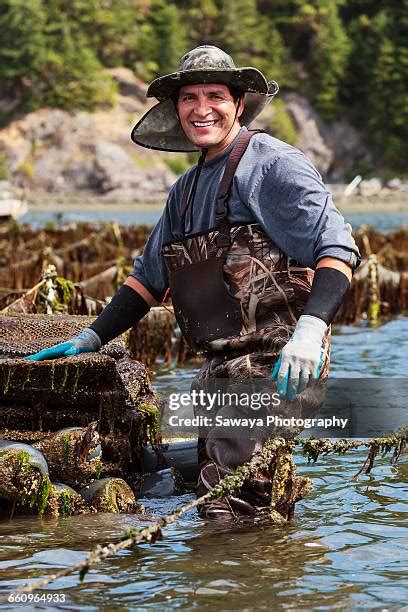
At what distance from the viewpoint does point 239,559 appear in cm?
482

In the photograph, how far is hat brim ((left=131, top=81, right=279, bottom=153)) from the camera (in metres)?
5.67

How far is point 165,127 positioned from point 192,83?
1.56ft

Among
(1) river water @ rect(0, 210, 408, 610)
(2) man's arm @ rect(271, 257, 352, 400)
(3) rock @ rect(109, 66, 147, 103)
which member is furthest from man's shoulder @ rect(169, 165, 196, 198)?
(3) rock @ rect(109, 66, 147, 103)

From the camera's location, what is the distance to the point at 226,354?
17.3 ft

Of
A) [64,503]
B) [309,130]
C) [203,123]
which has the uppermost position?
[309,130]

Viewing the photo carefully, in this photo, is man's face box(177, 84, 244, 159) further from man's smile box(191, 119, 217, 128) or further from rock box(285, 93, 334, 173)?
rock box(285, 93, 334, 173)

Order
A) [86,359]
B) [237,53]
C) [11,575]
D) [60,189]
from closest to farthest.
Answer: [11,575]
[86,359]
[60,189]
[237,53]

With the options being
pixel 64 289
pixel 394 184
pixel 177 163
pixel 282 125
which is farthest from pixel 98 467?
pixel 282 125

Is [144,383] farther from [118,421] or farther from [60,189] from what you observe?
[60,189]

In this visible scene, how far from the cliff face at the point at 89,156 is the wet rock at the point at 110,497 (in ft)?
293

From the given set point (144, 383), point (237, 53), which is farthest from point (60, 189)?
point (144, 383)

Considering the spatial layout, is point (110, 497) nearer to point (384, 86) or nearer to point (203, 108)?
point (203, 108)

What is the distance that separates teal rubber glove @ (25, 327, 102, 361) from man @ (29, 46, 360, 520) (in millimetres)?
482

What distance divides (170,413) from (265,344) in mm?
1452
